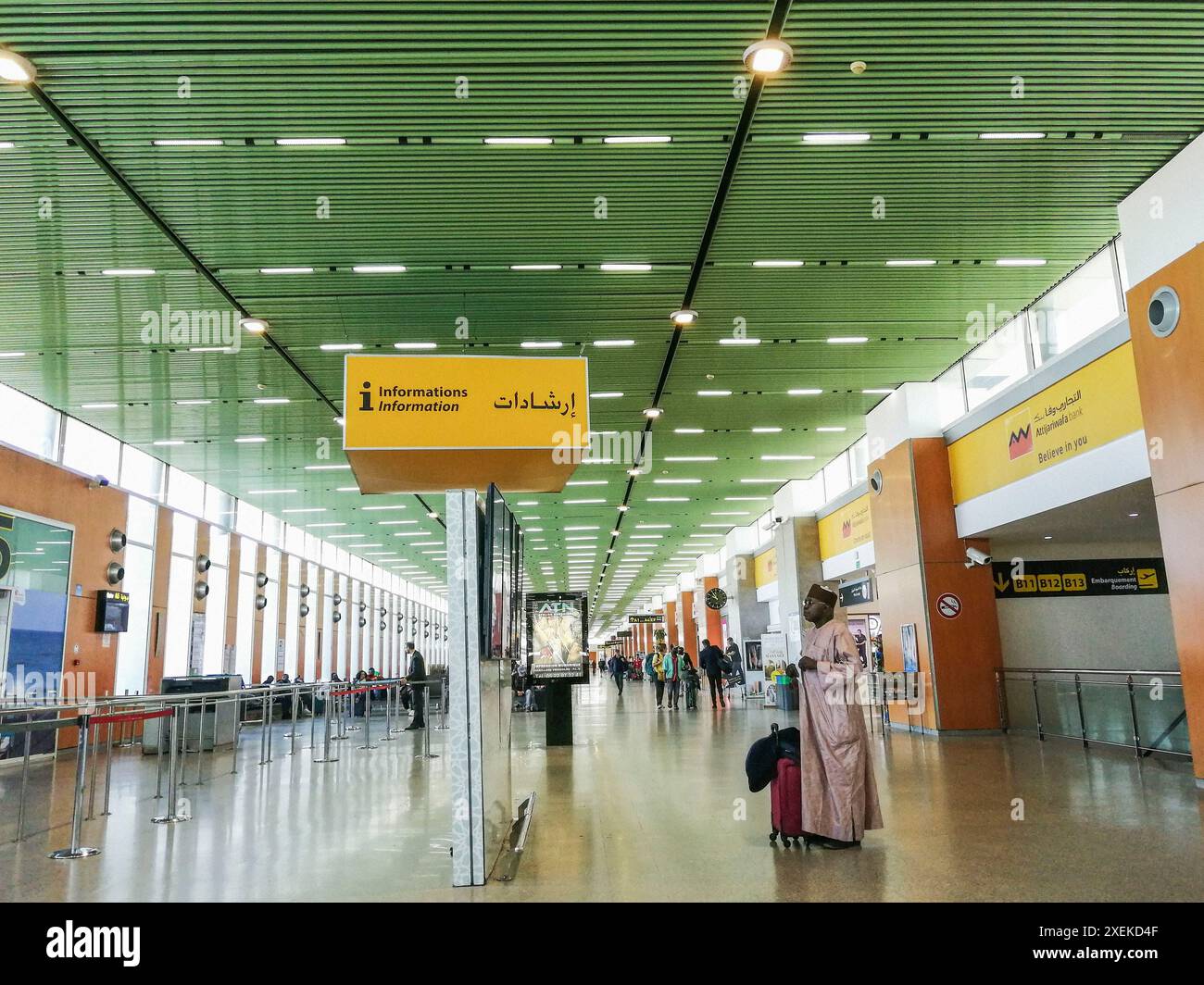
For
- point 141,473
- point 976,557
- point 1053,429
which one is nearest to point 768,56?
point 1053,429

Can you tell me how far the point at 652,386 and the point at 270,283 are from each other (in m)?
6.25

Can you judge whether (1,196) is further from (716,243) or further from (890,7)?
(890,7)

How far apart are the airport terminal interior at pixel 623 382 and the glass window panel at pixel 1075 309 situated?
6cm

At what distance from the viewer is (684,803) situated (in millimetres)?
7078

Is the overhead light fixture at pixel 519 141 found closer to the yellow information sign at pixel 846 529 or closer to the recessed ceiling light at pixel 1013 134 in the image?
the recessed ceiling light at pixel 1013 134

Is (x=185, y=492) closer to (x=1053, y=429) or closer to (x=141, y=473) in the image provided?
(x=141, y=473)

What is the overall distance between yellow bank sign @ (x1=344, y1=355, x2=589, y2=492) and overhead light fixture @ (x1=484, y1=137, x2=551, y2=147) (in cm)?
195

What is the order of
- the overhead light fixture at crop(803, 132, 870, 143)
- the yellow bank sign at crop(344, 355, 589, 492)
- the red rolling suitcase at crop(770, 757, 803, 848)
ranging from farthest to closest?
the yellow bank sign at crop(344, 355, 589, 492), the overhead light fixture at crop(803, 132, 870, 143), the red rolling suitcase at crop(770, 757, 803, 848)

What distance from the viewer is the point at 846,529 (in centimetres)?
1848

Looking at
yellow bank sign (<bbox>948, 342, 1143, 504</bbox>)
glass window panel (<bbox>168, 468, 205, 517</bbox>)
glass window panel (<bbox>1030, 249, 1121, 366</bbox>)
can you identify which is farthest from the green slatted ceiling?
glass window panel (<bbox>168, 468, 205, 517</bbox>)

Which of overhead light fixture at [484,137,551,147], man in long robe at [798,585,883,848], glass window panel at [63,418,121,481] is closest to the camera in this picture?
man in long robe at [798,585,883,848]

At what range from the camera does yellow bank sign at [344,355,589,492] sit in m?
8.02

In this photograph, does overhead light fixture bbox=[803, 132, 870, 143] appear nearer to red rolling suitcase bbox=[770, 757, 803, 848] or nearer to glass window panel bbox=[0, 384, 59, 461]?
red rolling suitcase bbox=[770, 757, 803, 848]

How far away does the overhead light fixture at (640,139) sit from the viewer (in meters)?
7.16
